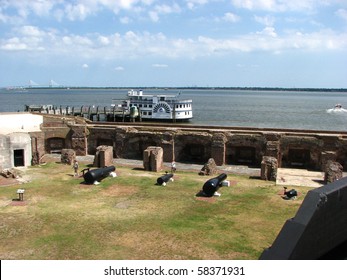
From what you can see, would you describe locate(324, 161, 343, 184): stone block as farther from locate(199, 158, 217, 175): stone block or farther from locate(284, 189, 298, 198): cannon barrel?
locate(199, 158, 217, 175): stone block

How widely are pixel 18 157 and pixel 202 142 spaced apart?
456 inches

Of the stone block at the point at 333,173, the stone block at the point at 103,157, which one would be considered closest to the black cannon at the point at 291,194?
the stone block at the point at 333,173

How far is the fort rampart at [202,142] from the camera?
22891 millimetres

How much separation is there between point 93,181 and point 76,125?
29.3 ft

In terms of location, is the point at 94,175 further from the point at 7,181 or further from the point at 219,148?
the point at 219,148

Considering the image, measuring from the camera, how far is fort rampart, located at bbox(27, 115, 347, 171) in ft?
75.1

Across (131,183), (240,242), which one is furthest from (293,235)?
(131,183)

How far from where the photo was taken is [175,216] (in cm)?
1452

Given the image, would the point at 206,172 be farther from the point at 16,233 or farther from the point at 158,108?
the point at 158,108

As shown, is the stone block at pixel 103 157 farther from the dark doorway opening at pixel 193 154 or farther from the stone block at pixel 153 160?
the dark doorway opening at pixel 193 154

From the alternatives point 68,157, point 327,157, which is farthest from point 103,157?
point 327,157

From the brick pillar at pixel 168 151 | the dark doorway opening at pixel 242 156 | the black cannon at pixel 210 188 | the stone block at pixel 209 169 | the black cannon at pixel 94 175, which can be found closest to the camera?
the black cannon at pixel 210 188

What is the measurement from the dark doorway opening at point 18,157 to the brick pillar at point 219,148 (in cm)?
1188

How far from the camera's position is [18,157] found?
23312 millimetres
